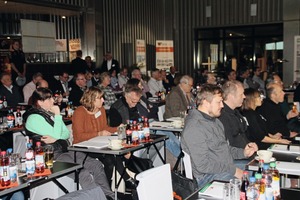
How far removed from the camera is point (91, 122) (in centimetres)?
472

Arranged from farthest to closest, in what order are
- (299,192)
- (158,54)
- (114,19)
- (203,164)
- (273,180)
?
(158,54)
(114,19)
(203,164)
(299,192)
(273,180)

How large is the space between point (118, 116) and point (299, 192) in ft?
10.0

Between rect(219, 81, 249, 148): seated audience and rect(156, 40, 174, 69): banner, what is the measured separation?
10.0 m

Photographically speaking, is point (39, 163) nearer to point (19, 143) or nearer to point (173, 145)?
point (19, 143)

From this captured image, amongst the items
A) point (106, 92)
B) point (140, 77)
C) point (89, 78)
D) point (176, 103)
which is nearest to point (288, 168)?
point (176, 103)

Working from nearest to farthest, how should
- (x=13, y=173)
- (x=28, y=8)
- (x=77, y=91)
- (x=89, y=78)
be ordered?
(x=13, y=173) → (x=77, y=91) → (x=28, y=8) → (x=89, y=78)

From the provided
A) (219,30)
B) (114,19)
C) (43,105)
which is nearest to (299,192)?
(43,105)

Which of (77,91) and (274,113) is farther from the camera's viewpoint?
(77,91)

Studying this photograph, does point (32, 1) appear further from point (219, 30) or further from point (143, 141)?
point (219, 30)

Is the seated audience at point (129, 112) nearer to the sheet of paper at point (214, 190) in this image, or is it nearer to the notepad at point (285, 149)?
the notepad at point (285, 149)

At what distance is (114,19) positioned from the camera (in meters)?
13.0

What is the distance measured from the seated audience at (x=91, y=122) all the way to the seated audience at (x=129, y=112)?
0.43 m

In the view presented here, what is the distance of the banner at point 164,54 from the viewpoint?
47.1 ft

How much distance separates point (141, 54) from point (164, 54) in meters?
0.93
